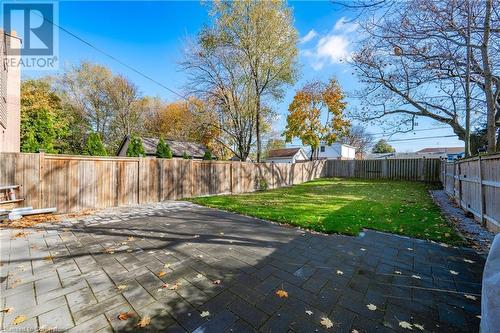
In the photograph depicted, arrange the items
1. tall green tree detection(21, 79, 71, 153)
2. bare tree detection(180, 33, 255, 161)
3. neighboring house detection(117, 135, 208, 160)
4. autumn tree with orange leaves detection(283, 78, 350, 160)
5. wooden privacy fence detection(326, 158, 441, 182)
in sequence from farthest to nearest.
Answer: autumn tree with orange leaves detection(283, 78, 350, 160)
neighboring house detection(117, 135, 208, 160)
tall green tree detection(21, 79, 71, 153)
wooden privacy fence detection(326, 158, 441, 182)
bare tree detection(180, 33, 255, 161)

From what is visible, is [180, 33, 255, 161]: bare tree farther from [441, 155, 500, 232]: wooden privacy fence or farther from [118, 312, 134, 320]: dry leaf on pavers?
[118, 312, 134, 320]: dry leaf on pavers

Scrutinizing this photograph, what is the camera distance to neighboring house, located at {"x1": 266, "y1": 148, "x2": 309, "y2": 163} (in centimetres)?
3525

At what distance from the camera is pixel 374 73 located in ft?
33.6

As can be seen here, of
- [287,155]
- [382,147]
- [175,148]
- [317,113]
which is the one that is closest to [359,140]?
[382,147]

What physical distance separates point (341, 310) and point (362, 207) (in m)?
5.31

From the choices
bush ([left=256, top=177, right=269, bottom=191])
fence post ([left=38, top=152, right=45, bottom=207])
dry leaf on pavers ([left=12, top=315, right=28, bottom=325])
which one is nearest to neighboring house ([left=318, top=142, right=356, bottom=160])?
bush ([left=256, top=177, right=269, bottom=191])

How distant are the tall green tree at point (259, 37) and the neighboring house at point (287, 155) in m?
21.1

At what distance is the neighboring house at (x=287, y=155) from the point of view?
116ft

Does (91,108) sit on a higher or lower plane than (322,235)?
higher

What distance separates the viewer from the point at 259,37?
12.7 m

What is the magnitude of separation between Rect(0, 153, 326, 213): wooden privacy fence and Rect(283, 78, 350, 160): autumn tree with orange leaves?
11.5 metres

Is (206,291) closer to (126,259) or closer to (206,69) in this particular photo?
(126,259)

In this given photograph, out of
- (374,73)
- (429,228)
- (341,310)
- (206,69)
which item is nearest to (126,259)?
(341,310)

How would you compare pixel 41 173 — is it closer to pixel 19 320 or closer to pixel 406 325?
pixel 19 320
